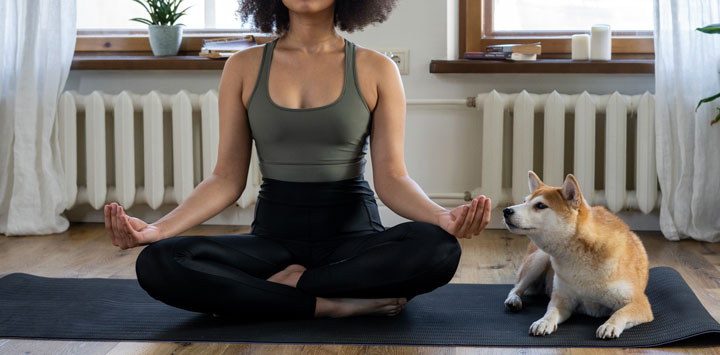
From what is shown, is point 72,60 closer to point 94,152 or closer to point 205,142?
point 94,152

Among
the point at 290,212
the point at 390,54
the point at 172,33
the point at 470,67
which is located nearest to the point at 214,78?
the point at 172,33

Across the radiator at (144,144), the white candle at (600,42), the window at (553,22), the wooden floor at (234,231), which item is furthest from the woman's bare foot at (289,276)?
the white candle at (600,42)

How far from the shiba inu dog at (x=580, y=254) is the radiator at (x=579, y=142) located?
4.13ft

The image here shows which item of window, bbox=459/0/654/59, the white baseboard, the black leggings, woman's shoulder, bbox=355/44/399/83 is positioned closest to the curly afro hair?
woman's shoulder, bbox=355/44/399/83

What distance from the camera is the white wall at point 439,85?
121 inches

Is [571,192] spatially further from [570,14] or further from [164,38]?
[164,38]

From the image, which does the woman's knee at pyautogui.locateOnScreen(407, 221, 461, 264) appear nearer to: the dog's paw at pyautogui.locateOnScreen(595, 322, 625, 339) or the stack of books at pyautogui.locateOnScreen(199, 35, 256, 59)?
the dog's paw at pyautogui.locateOnScreen(595, 322, 625, 339)

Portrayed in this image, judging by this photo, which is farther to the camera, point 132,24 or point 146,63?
point 132,24

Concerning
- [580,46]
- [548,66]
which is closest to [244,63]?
[548,66]

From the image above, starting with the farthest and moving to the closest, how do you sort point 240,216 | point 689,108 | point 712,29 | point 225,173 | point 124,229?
1. point 240,216
2. point 689,108
3. point 712,29
4. point 225,173
5. point 124,229

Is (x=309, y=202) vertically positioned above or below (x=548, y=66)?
below

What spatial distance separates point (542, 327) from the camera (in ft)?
5.41

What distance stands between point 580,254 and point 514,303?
0.75ft

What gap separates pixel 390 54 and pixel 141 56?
1032mm
